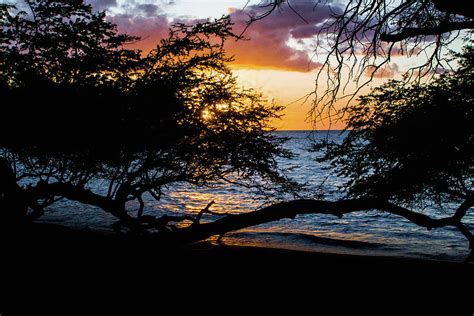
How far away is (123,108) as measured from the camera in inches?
396

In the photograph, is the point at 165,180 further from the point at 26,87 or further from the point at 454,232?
the point at 454,232

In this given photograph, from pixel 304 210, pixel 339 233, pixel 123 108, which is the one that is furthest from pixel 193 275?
pixel 339 233

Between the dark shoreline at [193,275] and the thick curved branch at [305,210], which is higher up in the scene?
the thick curved branch at [305,210]

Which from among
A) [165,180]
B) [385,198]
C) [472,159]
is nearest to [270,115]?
[165,180]

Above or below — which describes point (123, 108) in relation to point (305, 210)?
above

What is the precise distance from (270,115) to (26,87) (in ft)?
23.1

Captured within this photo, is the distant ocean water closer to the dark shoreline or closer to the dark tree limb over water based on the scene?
the dark shoreline

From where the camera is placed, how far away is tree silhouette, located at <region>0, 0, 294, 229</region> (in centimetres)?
980

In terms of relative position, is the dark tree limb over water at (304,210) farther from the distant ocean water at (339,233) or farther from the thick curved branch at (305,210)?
the distant ocean water at (339,233)

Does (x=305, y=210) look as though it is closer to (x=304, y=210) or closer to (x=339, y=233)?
(x=304, y=210)

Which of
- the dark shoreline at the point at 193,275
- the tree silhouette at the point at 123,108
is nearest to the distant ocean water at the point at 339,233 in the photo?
the tree silhouette at the point at 123,108

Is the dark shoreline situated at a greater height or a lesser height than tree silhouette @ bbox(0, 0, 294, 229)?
lesser

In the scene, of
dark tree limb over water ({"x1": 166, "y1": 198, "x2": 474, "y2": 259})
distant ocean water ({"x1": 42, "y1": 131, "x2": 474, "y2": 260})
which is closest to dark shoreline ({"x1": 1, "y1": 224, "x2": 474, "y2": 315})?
dark tree limb over water ({"x1": 166, "y1": 198, "x2": 474, "y2": 259})

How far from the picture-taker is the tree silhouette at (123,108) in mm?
9797
